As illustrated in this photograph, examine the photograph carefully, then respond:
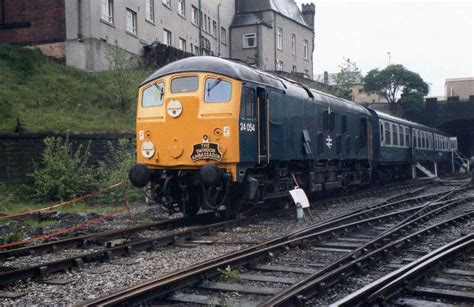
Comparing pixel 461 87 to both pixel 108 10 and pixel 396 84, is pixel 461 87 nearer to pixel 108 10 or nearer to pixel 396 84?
pixel 396 84

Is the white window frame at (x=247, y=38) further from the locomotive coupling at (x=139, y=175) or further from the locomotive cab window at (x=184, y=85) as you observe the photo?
the locomotive coupling at (x=139, y=175)

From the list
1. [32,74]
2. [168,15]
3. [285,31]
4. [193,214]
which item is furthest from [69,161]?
[285,31]

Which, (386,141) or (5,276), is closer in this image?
(5,276)

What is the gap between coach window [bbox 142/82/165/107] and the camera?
1171cm

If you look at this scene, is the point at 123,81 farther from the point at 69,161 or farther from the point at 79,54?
the point at 69,161

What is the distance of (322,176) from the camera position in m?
15.9

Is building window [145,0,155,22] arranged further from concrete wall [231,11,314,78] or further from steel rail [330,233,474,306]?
steel rail [330,233,474,306]

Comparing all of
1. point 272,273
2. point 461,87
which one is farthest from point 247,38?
point 461,87

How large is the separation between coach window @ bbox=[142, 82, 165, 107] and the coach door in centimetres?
215

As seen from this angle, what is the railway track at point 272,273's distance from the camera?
5648 millimetres

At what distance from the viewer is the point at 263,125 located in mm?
12062

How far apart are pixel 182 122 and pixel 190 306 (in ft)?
20.0

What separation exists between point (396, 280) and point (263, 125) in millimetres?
6521

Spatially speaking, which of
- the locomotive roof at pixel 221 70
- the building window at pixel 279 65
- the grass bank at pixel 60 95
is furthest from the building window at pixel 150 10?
the locomotive roof at pixel 221 70
